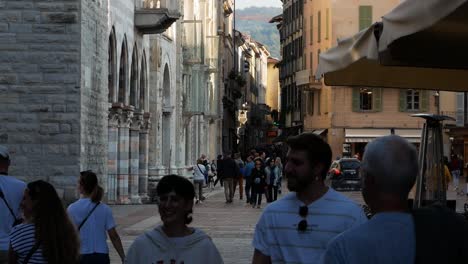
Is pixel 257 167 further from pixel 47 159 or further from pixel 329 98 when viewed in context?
pixel 329 98

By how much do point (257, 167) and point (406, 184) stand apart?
3599 cm

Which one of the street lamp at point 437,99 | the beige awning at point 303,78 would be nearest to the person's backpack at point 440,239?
the street lamp at point 437,99

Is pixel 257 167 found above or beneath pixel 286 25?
beneath

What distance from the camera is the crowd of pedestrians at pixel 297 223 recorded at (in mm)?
4293

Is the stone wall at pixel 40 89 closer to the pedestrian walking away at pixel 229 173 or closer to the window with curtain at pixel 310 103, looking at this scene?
the pedestrian walking away at pixel 229 173

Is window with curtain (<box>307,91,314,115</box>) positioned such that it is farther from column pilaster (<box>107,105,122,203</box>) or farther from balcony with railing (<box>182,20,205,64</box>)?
column pilaster (<box>107,105,122,203</box>)

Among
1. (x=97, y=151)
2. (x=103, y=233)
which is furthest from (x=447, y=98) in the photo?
(x=103, y=233)

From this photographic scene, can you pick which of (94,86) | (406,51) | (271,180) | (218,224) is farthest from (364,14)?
(406,51)

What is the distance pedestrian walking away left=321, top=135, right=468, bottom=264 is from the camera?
14.0 feet

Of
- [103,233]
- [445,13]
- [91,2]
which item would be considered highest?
[91,2]

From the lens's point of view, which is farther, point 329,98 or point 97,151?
point 329,98

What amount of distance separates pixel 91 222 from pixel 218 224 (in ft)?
61.7

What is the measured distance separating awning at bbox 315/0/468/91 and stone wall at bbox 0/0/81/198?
42.9ft

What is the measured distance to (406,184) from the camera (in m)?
4.43
